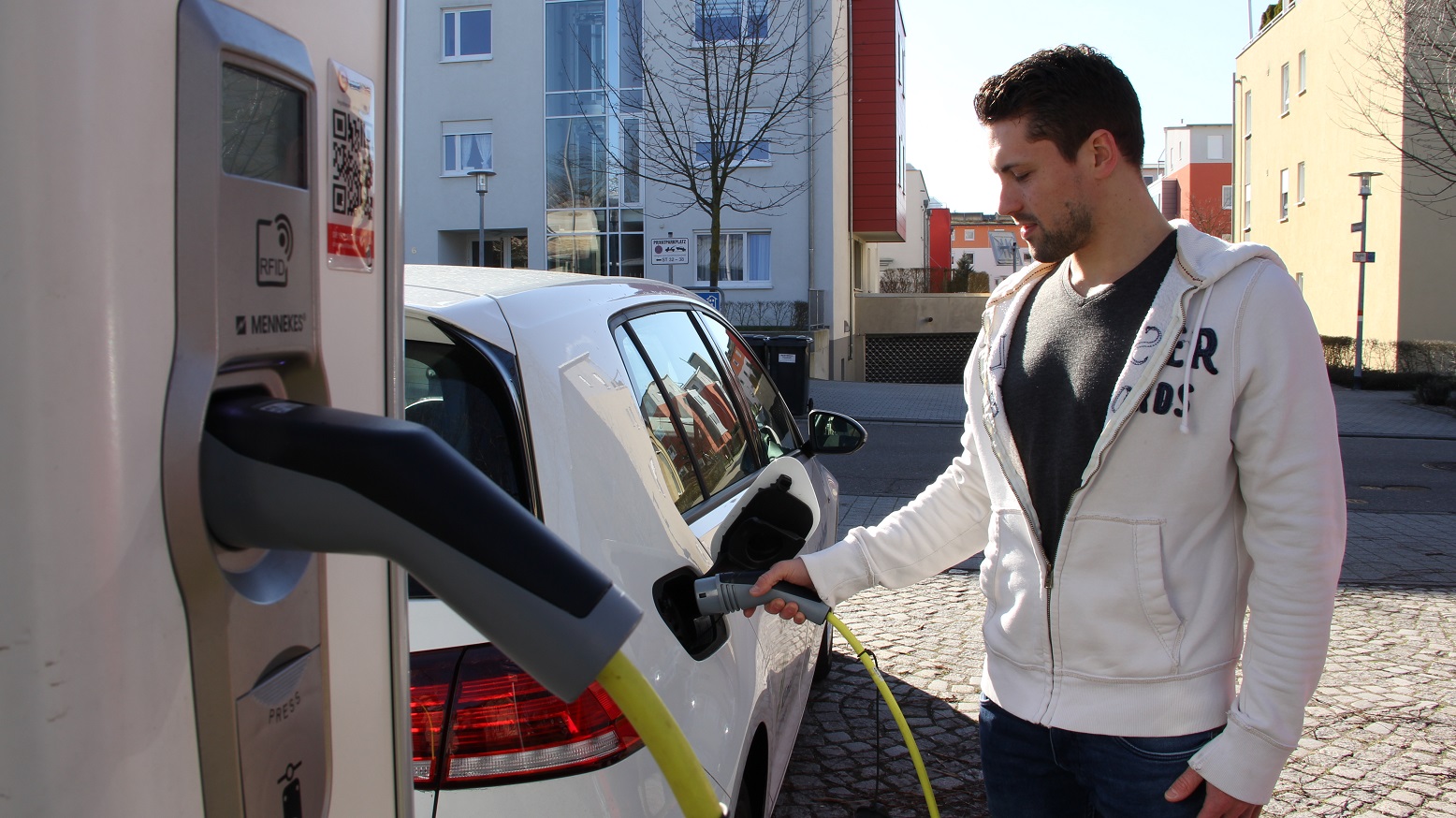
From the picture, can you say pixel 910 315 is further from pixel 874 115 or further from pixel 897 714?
pixel 897 714

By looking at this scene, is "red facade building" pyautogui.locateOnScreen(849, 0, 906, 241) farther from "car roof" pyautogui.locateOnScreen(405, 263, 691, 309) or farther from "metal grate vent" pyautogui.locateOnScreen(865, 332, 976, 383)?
"car roof" pyautogui.locateOnScreen(405, 263, 691, 309)

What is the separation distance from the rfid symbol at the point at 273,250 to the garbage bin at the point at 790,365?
13.3 meters

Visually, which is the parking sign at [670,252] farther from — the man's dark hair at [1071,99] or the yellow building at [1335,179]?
the yellow building at [1335,179]

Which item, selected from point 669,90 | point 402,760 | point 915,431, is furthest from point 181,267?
point 669,90

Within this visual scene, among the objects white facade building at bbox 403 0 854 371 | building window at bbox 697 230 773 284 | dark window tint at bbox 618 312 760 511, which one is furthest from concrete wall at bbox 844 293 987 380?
dark window tint at bbox 618 312 760 511

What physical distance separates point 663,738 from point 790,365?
44.7ft

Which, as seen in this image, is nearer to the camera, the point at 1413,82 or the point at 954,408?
the point at 1413,82

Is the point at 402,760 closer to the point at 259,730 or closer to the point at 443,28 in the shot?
the point at 259,730

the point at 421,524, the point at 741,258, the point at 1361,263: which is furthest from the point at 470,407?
the point at 741,258

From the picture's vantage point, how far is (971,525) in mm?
2359

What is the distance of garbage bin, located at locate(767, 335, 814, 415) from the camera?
557 inches

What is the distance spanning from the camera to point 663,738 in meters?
0.74

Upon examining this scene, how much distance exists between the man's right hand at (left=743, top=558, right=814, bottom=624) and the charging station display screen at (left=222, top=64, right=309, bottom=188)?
132 centimetres

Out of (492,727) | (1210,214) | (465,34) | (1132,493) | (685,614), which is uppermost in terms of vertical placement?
(465,34)
